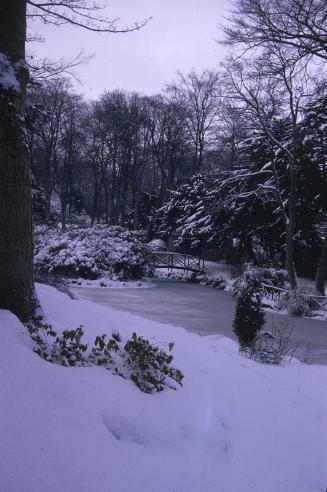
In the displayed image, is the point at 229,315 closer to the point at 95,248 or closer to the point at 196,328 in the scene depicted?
the point at 196,328

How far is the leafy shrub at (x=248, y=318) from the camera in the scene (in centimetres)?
676

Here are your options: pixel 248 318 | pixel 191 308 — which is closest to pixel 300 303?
pixel 191 308

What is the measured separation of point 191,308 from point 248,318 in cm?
608

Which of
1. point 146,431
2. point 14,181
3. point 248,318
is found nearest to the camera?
point 146,431

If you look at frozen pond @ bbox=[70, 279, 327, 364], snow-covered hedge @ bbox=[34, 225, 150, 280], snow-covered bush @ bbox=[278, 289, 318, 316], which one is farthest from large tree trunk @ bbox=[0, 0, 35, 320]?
snow-covered hedge @ bbox=[34, 225, 150, 280]

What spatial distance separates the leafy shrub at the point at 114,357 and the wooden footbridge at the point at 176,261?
18.6 metres

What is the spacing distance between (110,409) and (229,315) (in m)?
9.52

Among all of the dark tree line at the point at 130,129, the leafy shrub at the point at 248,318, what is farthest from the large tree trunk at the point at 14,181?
the dark tree line at the point at 130,129

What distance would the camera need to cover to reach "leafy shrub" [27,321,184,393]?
126 inches

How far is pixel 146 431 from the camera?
8.66 ft

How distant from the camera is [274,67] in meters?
12.0

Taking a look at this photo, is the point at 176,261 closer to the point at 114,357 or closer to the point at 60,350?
the point at 114,357

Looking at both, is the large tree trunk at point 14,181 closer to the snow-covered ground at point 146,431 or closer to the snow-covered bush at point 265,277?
the snow-covered ground at point 146,431

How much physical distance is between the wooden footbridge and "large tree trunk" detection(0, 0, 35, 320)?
18.2 meters
